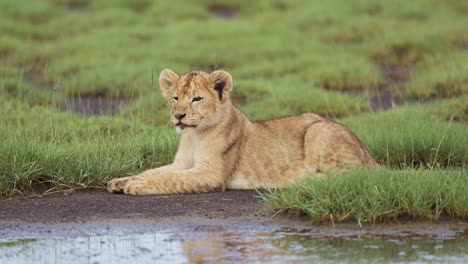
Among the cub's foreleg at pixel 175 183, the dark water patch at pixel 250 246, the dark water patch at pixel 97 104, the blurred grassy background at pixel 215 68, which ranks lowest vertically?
the dark water patch at pixel 97 104

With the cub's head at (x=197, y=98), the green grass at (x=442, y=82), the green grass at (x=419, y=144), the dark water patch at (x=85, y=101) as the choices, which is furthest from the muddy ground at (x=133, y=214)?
the green grass at (x=442, y=82)

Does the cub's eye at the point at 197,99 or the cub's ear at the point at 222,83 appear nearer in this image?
the cub's eye at the point at 197,99

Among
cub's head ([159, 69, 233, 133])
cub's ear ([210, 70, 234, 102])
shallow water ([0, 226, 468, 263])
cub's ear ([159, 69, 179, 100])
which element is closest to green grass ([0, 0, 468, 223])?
shallow water ([0, 226, 468, 263])

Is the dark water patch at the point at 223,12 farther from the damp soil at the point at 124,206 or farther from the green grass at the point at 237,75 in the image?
the damp soil at the point at 124,206

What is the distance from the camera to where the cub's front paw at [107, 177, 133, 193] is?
780 cm

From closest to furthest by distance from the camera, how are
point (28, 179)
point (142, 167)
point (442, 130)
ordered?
point (28, 179) → point (142, 167) → point (442, 130)

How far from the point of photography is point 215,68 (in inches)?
353

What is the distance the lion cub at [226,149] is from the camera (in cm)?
780

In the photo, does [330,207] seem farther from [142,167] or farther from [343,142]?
[142,167]


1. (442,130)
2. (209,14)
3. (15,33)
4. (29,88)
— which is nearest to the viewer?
(442,130)

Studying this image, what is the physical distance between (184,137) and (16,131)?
1802mm

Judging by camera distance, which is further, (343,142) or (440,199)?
(343,142)

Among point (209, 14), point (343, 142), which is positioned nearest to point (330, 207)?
point (343, 142)

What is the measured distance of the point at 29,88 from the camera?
12109 mm
